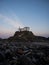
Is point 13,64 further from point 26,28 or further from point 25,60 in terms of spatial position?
point 26,28

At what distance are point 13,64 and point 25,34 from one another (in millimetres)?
43085

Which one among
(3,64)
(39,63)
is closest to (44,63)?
(39,63)

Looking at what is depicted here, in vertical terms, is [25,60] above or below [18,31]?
below

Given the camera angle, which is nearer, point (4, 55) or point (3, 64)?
point (3, 64)

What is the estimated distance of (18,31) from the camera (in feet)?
164

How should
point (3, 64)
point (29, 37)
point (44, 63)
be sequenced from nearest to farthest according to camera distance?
point (3, 64) → point (44, 63) → point (29, 37)

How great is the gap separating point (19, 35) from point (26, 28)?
4359 millimetres

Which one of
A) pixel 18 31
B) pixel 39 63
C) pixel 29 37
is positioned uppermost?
pixel 18 31

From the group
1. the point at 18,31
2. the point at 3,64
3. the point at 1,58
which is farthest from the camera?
the point at 18,31

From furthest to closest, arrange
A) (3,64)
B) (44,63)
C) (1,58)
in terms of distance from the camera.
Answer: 1. (1,58)
2. (44,63)
3. (3,64)

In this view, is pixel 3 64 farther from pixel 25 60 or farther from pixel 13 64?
pixel 25 60

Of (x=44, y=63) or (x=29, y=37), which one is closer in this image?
(x=44, y=63)

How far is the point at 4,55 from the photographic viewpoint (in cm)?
609

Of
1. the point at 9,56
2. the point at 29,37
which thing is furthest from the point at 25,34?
the point at 9,56
